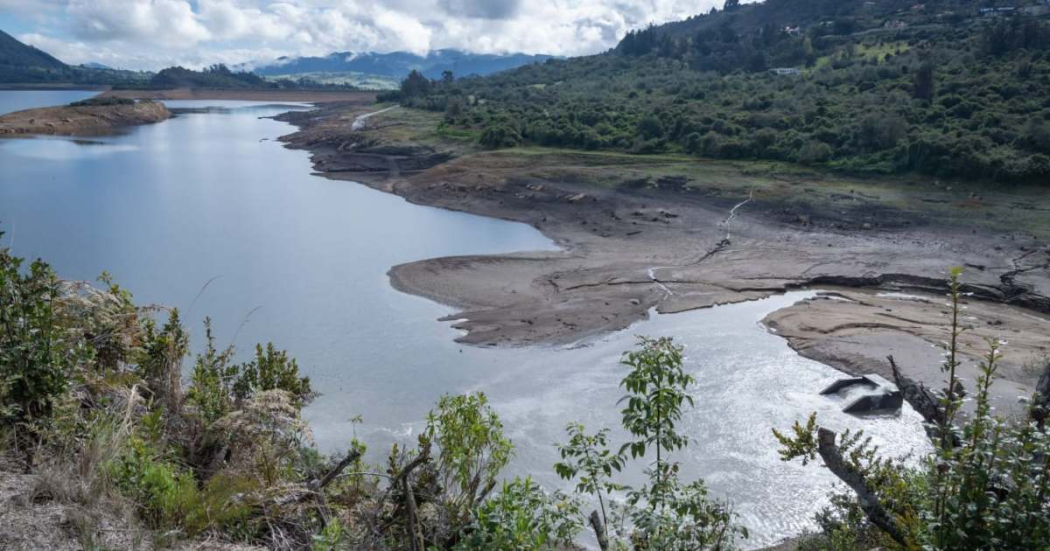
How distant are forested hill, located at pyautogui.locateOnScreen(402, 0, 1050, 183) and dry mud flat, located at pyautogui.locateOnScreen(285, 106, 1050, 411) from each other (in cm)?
491

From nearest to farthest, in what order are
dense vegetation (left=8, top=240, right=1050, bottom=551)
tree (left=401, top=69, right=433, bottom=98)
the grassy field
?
1. dense vegetation (left=8, top=240, right=1050, bottom=551)
2. the grassy field
3. tree (left=401, top=69, right=433, bottom=98)

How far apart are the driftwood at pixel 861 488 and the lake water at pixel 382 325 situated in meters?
4.60

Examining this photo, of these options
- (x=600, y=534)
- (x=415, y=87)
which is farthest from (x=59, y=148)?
(x=600, y=534)

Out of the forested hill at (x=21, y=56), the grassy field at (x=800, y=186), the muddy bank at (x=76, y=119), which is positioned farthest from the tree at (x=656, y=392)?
the forested hill at (x=21, y=56)

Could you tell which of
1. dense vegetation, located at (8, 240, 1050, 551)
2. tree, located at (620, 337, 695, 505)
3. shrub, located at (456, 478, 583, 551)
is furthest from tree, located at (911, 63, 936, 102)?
Result: shrub, located at (456, 478, 583, 551)

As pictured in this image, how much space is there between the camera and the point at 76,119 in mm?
61031

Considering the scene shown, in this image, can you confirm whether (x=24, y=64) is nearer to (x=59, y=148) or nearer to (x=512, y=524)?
(x=59, y=148)

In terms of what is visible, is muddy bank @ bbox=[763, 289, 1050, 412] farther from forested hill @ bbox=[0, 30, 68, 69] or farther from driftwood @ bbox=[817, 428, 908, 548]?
forested hill @ bbox=[0, 30, 68, 69]

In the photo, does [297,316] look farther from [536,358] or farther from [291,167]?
[291,167]

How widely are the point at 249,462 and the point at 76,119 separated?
220ft

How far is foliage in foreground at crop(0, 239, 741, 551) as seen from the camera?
4430 millimetres

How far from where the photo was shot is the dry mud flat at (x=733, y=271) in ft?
52.9

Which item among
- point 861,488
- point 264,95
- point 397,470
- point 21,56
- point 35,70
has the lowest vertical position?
point 397,470

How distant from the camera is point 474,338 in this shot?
16.3 m
